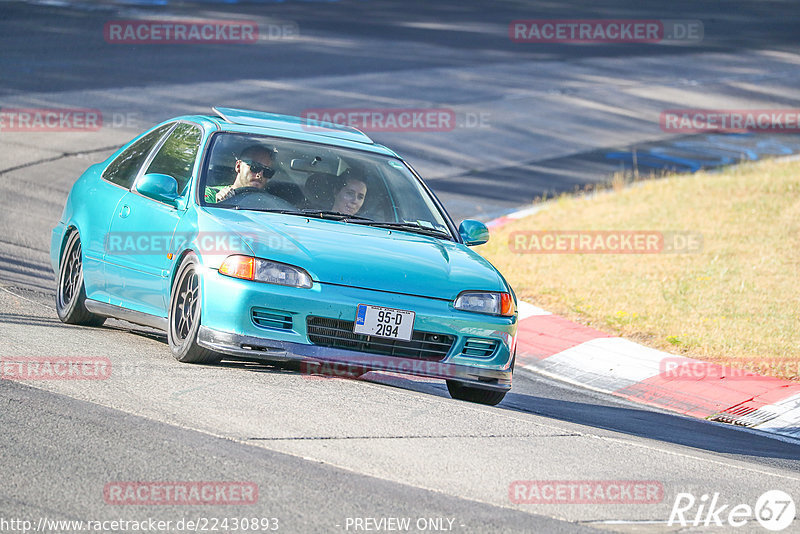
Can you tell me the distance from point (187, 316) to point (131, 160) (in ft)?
6.43

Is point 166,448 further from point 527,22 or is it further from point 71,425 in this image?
point 527,22

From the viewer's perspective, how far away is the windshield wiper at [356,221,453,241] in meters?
7.37

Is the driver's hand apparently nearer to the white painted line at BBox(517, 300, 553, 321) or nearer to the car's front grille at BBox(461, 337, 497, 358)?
the car's front grille at BBox(461, 337, 497, 358)

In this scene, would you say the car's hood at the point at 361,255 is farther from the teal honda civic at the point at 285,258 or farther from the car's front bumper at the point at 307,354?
the car's front bumper at the point at 307,354

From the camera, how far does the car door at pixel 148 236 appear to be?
7.16 meters

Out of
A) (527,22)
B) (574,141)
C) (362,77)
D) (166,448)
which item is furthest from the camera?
(527,22)

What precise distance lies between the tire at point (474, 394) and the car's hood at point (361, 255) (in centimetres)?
68

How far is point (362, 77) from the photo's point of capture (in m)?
22.7

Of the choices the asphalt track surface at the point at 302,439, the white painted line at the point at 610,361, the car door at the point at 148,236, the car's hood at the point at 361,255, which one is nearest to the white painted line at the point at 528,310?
the white painted line at the point at 610,361

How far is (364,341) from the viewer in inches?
253

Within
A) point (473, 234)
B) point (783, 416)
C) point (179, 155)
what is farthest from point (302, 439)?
point (783, 416)

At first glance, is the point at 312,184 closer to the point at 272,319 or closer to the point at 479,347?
the point at 272,319

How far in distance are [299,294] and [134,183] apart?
208 cm

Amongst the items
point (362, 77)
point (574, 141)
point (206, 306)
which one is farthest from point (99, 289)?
point (362, 77)
